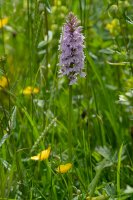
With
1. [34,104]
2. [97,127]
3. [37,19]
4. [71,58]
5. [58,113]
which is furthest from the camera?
[58,113]

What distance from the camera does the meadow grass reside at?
4.55 feet

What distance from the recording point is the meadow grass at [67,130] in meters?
1.39

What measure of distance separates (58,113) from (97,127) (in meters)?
0.20

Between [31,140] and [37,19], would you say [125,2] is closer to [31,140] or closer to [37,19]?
[37,19]

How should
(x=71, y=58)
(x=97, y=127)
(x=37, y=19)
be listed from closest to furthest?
(x=71, y=58) < (x=37, y=19) < (x=97, y=127)

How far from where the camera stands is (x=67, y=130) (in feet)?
5.67

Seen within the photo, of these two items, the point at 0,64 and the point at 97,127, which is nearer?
the point at 0,64

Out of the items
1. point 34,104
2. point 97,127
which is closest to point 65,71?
point 34,104

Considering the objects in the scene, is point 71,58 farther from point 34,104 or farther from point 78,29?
point 34,104

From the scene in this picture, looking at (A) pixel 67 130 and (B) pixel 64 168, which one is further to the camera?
(A) pixel 67 130

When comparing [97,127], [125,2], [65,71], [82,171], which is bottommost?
[82,171]

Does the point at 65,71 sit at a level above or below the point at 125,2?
below

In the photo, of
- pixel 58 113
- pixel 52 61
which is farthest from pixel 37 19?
pixel 52 61

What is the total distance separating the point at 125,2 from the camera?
156cm
